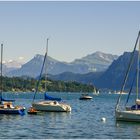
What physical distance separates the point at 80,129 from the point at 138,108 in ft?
38.0

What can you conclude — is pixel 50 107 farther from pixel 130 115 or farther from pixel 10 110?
pixel 130 115

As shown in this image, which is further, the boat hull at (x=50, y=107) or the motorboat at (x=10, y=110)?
the boat hull at (x=50, y=107)

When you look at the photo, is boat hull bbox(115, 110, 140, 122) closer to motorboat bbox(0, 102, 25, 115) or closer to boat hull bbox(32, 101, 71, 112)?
motorboat bbox(0, 102, 25, 115)

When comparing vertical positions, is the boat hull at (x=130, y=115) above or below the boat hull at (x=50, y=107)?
below

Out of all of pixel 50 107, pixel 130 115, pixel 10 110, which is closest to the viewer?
pixel 130 115

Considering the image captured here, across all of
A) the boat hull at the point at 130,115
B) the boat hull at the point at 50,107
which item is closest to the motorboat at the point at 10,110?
the boat hull at the point at 50,107

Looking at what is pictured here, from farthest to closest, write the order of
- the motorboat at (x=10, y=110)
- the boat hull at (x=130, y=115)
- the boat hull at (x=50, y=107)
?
the boat hull at (x=50, y=107) < the motorboat at (x=10, y=110) < the boat hull at (x=130, y=115)

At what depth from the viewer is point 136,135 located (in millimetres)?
58719

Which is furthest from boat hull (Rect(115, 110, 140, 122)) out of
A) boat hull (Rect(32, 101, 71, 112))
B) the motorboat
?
boat hull (Rect(32, 101, 71, 112))

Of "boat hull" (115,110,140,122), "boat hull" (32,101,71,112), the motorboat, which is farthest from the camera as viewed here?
"boat hull" (32,101,71,112)

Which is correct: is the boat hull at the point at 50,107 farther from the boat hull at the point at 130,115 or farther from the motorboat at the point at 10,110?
the boat hull at the point at 130,115

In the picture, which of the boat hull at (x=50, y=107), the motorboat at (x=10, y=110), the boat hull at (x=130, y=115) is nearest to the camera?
the boat hull at (x=130, y=115)

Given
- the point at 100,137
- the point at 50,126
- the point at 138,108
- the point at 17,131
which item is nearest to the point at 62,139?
the point at 100,137

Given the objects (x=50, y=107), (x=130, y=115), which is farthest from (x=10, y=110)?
(x=130, y=115)
